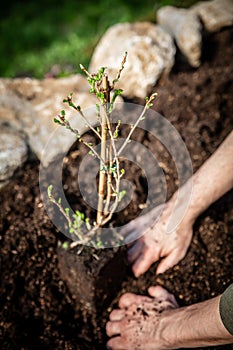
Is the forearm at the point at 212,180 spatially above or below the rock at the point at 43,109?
below

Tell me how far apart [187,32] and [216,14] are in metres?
0.41

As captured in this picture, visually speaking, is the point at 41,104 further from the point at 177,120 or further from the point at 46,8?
the point at 46,8

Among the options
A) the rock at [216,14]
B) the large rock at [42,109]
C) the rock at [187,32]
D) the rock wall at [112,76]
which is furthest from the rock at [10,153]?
the rock at [216,14]

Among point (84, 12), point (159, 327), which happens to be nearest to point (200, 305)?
point (159, 327)

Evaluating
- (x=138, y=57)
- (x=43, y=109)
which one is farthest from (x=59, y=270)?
(x=138, y=57)

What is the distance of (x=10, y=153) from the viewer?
2.13 meters

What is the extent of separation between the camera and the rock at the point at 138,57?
8.52ft

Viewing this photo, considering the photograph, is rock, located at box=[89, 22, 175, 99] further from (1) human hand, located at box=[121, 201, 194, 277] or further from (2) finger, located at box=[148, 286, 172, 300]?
(2) finger, located at box=[148, 286, 172, 300]

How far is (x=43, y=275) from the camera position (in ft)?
6.27

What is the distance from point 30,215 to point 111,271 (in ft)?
1.91

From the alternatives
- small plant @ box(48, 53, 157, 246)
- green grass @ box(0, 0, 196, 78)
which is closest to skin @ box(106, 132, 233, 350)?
small plant @ box(48, 53, 157, 246)

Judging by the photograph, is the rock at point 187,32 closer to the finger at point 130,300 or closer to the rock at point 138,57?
the rock at point 138,57

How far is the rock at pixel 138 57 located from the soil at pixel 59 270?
0.43 meters

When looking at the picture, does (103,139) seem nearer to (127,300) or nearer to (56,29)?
(127,300)
